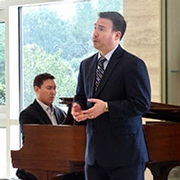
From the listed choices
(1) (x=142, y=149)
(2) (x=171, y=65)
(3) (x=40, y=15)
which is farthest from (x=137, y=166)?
(3) (x=40, y=15)

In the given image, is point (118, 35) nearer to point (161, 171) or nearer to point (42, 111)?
point (42, 111)

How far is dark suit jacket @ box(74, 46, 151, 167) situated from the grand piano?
58 cm

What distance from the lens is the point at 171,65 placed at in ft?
13.8

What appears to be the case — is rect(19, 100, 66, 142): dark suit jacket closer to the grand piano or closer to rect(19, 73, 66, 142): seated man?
rect(19, 73, 66, 142): seated man

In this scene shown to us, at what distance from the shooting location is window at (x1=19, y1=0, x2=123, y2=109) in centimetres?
490

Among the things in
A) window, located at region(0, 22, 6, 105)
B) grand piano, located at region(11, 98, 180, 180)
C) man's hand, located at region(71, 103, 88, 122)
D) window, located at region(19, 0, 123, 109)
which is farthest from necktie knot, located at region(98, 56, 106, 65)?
window, located at region(0, 22, 6, 105)

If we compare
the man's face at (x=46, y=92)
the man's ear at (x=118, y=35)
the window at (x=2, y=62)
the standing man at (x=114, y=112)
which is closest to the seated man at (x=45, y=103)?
the man's face at (x=46, y=92)

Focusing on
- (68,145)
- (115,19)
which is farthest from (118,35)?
(68,145)

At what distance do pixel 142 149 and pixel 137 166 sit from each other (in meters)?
0.09

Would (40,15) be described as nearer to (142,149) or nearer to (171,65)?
(171,65)

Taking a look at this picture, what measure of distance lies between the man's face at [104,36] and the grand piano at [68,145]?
2.29 feet

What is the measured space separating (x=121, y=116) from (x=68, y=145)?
80 centimetres

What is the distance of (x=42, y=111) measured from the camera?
350 cm

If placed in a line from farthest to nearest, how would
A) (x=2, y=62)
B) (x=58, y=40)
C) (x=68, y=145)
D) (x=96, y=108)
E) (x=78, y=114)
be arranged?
(x=2, y=62), (x=58, y=40), (x=68, y=145), (x=78, y=114), (x=96, y=108)
